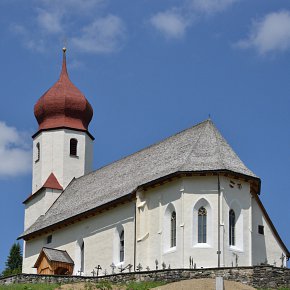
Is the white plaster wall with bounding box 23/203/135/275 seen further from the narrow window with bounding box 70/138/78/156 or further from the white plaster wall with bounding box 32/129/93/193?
the narrow window with bounding box 70/138/78/156

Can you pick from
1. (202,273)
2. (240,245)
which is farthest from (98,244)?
(202,273)

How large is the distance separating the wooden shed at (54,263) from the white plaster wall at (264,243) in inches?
506

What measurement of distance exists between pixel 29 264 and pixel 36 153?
10.4 m

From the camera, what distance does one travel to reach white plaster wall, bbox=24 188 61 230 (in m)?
72.4

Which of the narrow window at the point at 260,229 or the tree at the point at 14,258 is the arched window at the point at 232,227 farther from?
the tree at the point at 14,258

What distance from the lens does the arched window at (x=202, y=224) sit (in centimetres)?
5500

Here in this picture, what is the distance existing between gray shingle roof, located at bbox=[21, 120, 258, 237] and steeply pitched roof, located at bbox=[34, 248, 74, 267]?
2251 millimetres

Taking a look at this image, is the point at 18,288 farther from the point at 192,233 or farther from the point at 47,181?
the point at 47,181

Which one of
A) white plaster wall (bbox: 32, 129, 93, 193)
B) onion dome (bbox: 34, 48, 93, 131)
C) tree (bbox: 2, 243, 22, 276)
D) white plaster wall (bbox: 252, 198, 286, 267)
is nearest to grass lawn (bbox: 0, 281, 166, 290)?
white plaster wall (bbox: 252, 198, 286, 267)

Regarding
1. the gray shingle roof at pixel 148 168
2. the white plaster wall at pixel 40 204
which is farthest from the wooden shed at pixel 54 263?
the white plaster wall at pixel 40 204

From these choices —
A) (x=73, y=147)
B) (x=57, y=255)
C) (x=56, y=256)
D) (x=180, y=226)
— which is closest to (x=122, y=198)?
(x=180, y=226)

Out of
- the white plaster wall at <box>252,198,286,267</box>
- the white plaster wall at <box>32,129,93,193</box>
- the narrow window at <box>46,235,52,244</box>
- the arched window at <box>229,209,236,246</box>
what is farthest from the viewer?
the white plaster wall at <box>32,129,93,193</box>

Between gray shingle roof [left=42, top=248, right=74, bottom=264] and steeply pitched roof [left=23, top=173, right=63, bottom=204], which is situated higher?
steeply pitched roof [left=23, top=173, right=63, bottom=204]

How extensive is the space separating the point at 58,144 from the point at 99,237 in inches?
557
